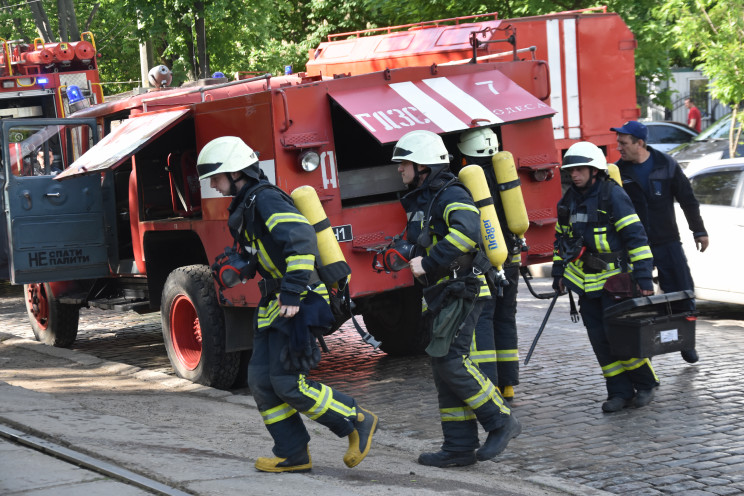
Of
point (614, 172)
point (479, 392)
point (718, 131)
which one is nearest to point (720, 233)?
point (614, 172)

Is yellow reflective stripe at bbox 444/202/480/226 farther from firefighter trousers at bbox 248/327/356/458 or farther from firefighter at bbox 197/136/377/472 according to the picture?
firefighter trousers at bbox 248/327/356/458

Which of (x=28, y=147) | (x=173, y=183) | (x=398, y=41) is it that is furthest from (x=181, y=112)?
(x=398, y=41)

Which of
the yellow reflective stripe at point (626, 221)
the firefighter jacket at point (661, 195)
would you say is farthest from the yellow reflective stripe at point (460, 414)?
the firefighter jacket at point (661, 195)

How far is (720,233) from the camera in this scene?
32.4ft

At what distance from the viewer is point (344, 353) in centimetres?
962

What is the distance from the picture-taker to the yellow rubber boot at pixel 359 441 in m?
5.48

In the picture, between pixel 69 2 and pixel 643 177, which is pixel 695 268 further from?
pixel 69 2

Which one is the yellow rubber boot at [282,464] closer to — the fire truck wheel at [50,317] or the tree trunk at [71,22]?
the fire truck wheel at [50,317]

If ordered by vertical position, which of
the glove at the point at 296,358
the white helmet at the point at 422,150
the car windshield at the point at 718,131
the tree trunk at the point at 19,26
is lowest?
the glove at the point at 296,358

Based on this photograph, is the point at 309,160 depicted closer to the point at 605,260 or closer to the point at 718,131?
the point at 605,260

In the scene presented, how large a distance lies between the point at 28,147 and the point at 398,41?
403 cm

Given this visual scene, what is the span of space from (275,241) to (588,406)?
2.79m

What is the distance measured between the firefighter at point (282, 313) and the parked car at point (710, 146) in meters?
12.8

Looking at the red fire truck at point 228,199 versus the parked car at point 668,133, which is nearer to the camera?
the red fire truck at point 228,199
